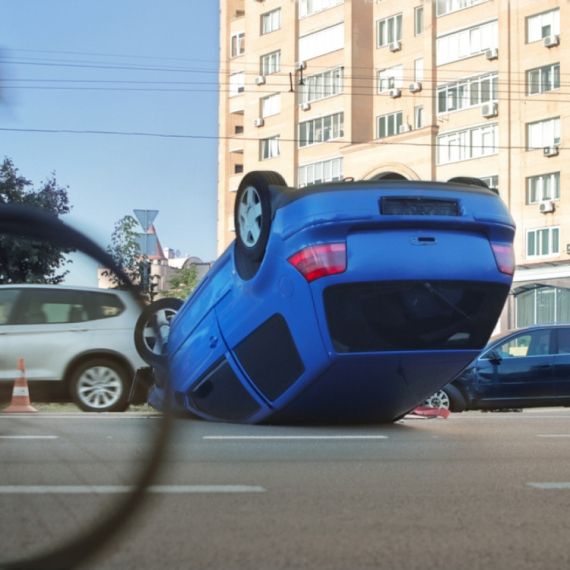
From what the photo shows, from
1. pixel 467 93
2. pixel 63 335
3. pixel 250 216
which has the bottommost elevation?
pixel 63 335

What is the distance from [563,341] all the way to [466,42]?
30.8 metres

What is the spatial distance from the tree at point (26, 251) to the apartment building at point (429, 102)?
38.7 m

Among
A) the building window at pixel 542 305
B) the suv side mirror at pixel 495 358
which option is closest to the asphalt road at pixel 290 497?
the suv side mirror at pixel 495 358

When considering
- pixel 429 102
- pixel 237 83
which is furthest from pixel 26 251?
pixel 237 83

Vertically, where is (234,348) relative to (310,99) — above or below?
below

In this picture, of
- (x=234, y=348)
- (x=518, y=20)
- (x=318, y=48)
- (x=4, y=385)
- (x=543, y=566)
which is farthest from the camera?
(x=318, y=48)

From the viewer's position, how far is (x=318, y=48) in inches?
2053

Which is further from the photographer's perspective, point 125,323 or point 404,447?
point 404,447

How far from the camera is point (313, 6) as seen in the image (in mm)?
52656

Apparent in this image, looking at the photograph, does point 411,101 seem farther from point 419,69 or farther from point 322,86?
point 322,86

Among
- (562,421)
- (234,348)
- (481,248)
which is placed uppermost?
(481,248)

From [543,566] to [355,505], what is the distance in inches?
57.5

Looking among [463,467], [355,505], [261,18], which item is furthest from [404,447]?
[261,18]

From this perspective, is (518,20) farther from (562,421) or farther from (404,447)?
(404,447)
